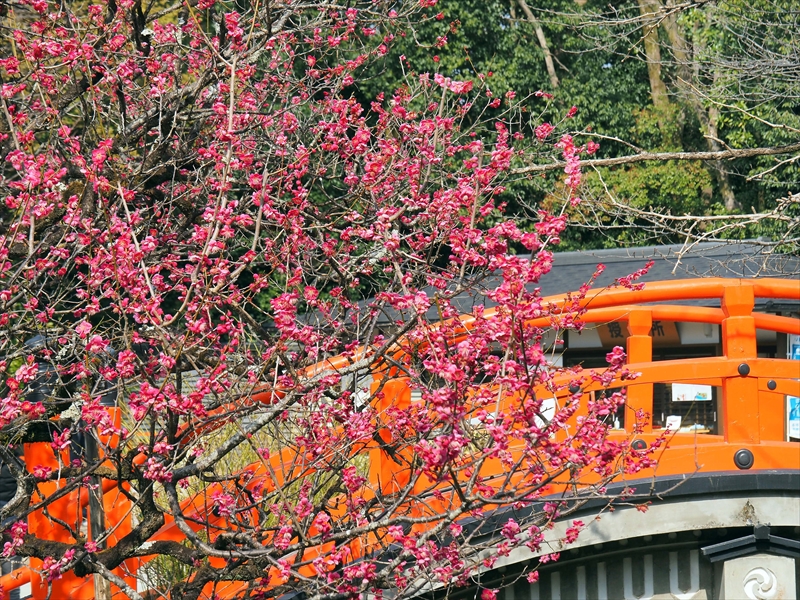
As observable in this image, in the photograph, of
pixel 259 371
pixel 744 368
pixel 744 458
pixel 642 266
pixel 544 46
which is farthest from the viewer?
pixel 544 46

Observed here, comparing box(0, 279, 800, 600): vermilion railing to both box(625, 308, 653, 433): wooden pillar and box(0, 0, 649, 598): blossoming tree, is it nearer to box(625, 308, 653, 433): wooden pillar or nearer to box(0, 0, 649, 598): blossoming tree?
box(625, 308, 653, 433): wooden pillar

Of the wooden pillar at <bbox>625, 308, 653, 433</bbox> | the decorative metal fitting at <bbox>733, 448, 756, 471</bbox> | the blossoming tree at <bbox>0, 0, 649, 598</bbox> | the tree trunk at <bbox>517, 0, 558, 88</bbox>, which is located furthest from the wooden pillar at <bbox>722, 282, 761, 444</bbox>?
the tree trunk at <bbox>517, 0, 558, 88</bbox>

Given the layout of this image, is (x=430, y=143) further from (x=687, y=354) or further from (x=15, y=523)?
(x=687, y=354)

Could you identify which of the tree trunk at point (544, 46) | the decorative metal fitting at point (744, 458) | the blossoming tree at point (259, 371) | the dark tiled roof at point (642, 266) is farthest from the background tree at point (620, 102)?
the blossoming tree at point (259, 371)

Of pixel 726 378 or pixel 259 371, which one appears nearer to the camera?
pixel 259 371

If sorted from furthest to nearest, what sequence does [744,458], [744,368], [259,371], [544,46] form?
[544,46]
[744,458]
[744,368]
[259,371]

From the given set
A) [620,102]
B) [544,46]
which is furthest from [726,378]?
[544,46]

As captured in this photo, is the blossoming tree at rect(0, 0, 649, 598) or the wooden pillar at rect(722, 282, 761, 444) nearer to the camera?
the blossoming tree at rect(0, 0, 649, 598)

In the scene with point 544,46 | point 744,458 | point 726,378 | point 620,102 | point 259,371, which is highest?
point 544,46

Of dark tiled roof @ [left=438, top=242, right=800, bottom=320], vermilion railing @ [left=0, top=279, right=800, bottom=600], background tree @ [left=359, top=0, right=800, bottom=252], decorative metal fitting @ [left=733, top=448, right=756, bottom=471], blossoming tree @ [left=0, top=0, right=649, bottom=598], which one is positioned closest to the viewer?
blossoming tree @ [left=0, top=0, right=649, bottom=598]

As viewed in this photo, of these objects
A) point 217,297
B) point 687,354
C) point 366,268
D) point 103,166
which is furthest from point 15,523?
point 687,354

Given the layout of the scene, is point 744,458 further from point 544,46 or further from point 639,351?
point 544,46

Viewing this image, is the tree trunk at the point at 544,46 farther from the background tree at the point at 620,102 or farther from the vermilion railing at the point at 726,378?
the vermilion railing at the point at 726,378

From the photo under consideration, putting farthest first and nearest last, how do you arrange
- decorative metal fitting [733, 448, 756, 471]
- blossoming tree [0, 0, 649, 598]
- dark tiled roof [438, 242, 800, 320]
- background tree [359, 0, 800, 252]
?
background tree [359, 0, 800, 252], dark tiled roof [438, 242, 800, 320], decorative metal fitting [733, 448, 756, 471], blossoming tree [0, 0, 649, 598]
